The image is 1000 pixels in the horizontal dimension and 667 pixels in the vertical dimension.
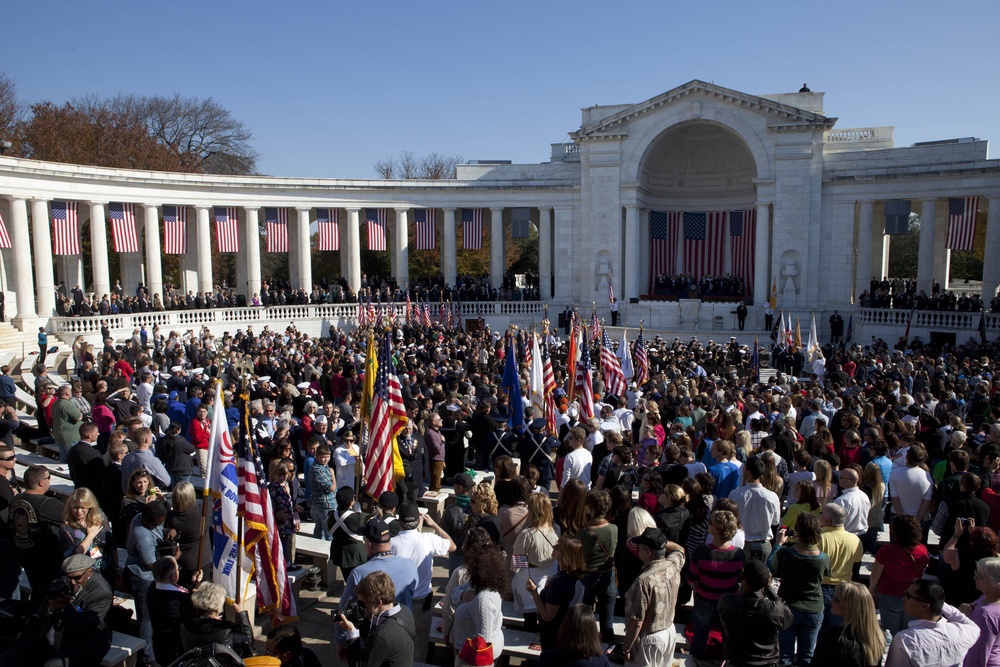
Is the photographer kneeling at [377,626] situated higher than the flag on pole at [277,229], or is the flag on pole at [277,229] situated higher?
the flag on pole at [277,229]

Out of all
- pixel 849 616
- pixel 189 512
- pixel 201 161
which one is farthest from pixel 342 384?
pixel 201 161

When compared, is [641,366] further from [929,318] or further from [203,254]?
[203,254]

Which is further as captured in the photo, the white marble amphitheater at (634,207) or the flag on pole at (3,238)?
the white marble amphitheater at (634,207)

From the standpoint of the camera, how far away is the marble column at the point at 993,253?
38.8 meters

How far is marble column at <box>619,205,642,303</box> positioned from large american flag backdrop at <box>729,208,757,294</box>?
6355 millimetres

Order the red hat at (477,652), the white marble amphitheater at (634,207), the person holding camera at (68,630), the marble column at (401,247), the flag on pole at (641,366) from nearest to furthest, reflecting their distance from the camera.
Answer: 1. the red hat at (477,652)
2. the person holding camera at (68,630)
3. the flag on pole at (641,366)
4. the white marble amphitheater at (634,207)
5. the marble column at (401,247)

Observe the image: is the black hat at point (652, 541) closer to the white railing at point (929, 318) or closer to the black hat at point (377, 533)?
the black hat at point (377, 533)

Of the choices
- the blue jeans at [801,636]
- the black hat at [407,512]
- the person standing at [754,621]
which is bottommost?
the blue jeans at [801,636]

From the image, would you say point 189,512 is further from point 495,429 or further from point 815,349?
point 815,349

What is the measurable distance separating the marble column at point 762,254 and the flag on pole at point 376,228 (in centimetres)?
2173

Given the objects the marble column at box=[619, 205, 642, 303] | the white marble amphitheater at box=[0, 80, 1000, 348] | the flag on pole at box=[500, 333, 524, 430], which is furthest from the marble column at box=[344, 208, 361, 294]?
the flag on pole at box=[500, 333, 524, 430]

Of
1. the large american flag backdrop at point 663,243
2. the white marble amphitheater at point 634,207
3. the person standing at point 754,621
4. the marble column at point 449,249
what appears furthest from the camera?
the large american flag backdrop at point 663,243

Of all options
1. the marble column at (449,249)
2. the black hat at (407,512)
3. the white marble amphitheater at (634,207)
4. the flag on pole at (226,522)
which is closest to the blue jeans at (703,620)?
the black hat at (407,512)

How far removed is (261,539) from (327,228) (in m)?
39.0
